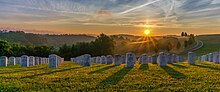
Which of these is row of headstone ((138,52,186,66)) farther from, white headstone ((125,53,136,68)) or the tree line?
the tree line

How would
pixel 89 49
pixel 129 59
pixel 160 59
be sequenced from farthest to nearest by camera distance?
pixel 89 49 → pixel 160 59 → pixel 129 59

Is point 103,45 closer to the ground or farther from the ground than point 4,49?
farther from the ground

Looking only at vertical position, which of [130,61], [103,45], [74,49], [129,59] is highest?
[103,45]

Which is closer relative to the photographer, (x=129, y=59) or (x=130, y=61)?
(x=130, y=61)

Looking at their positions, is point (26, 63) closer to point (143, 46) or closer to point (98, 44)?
point (98, 44)

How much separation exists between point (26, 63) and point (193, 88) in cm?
2382

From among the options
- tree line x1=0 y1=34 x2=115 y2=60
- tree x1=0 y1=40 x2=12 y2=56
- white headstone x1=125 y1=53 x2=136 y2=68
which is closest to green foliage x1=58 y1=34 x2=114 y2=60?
tree line x1=0 y1=34 x2=115 y2=60

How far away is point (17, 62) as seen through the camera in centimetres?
4456

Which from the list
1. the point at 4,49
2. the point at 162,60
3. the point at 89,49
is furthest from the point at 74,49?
the point at 162,60

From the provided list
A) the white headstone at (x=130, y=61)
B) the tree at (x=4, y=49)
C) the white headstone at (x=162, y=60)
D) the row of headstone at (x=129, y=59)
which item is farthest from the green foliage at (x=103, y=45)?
the white headstone at (x=130, y=61)

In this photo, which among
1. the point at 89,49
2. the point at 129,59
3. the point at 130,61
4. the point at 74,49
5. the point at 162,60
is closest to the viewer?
the point at 130,61

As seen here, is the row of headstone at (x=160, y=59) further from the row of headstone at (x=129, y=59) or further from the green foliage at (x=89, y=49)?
the green foliage at (x=89, y=49)

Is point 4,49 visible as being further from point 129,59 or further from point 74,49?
point 129,59

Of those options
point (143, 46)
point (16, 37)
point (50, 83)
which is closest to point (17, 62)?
point (50, 83)
